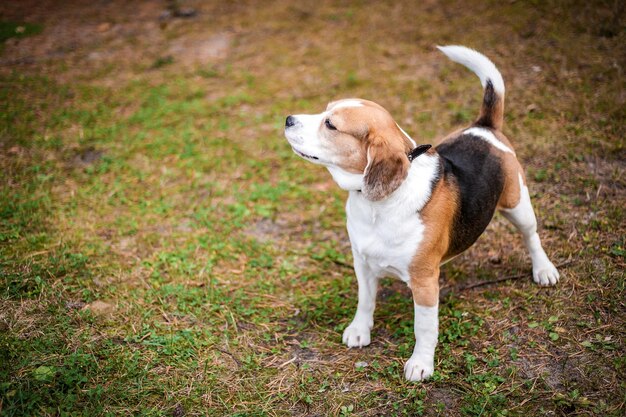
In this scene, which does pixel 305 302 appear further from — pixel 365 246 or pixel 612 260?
pixel 612 260

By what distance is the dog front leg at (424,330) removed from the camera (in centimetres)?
326

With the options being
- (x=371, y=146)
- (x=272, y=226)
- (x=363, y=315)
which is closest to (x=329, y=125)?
(x=371, y=146)

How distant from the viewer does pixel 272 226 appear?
16.2 feet

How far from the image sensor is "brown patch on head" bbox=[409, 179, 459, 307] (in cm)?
319

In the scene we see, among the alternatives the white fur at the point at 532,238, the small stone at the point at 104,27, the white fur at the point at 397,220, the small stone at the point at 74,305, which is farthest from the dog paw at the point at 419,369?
the small stone at the point at 104,27

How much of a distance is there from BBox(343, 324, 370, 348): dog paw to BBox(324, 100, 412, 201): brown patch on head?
121cm

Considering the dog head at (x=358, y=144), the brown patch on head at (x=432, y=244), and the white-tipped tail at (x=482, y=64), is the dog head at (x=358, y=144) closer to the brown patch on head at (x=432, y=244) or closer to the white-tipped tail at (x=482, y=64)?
the brown patch on head at (x=432, y=244)

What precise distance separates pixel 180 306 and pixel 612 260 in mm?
3516

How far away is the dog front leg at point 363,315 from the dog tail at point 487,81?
5.05ft

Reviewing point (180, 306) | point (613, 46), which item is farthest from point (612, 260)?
point (613, 46)

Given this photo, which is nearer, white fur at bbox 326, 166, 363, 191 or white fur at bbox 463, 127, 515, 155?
white fur at bbox 326, 166, 363, 191

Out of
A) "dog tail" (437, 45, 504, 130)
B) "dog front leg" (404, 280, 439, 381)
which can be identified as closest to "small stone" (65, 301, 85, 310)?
"dog front leg" (404, 280, 439, 381)

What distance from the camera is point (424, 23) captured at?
8266 mm

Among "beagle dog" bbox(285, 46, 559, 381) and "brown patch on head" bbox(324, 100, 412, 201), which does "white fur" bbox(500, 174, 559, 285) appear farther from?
"brown patch on head" bbox(324, 100, 412, 201)
